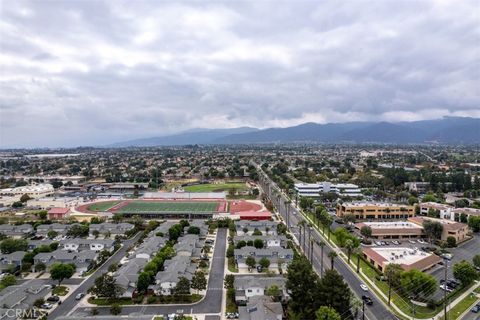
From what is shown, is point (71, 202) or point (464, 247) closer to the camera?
point (464, 247)

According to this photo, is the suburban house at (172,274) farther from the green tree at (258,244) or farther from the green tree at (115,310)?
the green tree at (258,244)

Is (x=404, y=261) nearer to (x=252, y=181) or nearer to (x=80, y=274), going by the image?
(x=80, y=274)

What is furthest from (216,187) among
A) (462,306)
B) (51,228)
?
(462,306)

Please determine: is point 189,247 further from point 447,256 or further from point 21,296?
point 447,256

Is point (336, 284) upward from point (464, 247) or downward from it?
upward

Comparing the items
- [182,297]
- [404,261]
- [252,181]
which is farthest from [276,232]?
[252,181]

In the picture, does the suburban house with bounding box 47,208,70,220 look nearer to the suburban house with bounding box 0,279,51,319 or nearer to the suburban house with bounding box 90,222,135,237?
the suburban house with bounding box 90,222,135,237

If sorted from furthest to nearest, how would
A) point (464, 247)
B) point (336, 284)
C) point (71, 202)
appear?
point (71, 202)
point (464, 247)
point (336, 284)

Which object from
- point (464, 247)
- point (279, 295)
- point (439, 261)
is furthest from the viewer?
point (464, 247)
